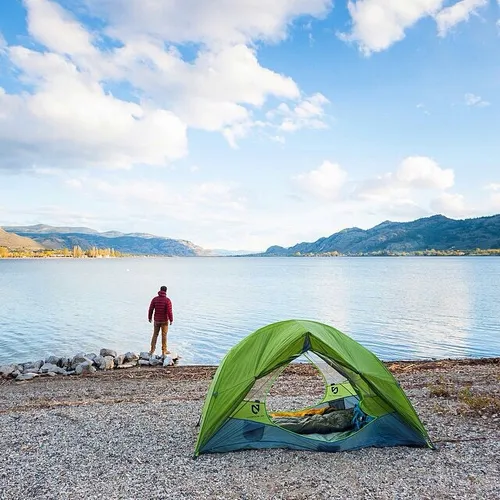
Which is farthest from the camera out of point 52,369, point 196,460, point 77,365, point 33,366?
point 33,366

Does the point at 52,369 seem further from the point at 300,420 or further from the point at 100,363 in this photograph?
the point at 300,420

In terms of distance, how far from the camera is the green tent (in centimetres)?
945

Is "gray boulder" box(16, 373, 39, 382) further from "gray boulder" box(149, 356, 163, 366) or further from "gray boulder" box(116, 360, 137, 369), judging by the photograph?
"gray boulder" box(149, 356, 163, 366)

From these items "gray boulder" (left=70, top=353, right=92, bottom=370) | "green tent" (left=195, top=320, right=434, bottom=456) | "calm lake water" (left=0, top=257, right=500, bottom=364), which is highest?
"green tent" (left=195, top=320, right=434, bottom=456)

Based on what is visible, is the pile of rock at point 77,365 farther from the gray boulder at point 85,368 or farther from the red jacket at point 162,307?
the red jacket at point 162,307

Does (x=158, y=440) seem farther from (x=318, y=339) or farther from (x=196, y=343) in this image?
(x=196, y=343)

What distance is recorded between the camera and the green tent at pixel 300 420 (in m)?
9.45

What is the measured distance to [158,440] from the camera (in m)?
10.1

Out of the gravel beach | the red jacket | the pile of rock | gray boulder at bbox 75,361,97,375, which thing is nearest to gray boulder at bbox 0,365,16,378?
the pile of rock

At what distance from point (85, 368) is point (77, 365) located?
42 centimetres

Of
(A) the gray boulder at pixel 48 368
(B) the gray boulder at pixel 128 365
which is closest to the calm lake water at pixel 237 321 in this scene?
(B) the gray boulder at pixel 128 365

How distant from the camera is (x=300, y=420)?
34.3ft

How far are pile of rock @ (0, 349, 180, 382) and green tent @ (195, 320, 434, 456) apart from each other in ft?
40.6

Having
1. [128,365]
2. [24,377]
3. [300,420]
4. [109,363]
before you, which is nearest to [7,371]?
[24,377]
